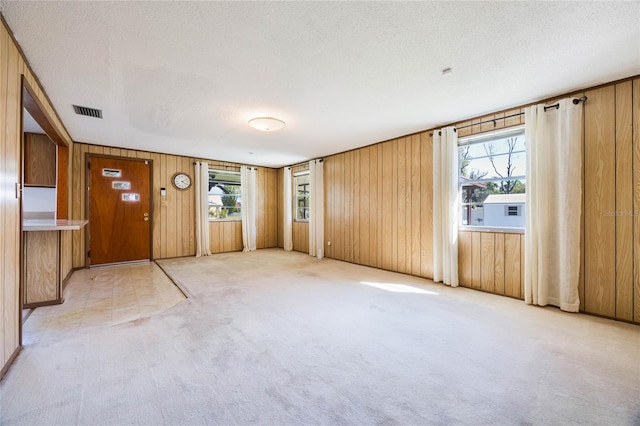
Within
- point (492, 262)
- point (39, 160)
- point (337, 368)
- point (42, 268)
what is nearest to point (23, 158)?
point (42, 268)

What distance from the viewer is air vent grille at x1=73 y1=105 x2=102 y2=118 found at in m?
3.45

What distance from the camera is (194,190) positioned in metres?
6.54

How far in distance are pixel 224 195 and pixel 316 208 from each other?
2581 millimetres

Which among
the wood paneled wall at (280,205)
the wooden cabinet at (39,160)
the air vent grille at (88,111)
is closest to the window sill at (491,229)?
the wood paneled wall at (280,205)

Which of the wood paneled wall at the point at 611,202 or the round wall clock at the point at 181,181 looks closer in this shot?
the wood paneled wall at the point at 611,202

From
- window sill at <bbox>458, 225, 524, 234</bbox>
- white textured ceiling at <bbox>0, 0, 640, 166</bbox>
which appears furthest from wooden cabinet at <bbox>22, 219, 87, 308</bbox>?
window sill at <bbox>458, 225, 524, 234</bbox>

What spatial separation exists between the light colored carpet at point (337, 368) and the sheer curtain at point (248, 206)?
161 inches

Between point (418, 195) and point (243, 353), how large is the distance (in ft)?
11.8

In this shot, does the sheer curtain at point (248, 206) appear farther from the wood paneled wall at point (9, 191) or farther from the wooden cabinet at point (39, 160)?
the wood paneled wall at point (9, 191)

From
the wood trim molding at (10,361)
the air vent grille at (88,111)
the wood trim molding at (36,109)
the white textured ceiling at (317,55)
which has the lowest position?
the wood trim molding at (10,361)

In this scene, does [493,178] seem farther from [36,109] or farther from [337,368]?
[36,109]

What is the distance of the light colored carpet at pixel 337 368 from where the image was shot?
1.49m

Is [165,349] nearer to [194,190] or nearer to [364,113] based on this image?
[364,113]

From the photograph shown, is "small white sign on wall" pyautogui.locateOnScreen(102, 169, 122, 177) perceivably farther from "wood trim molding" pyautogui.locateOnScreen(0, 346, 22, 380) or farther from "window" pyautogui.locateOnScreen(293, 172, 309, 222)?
"wood trim molding" pyautogui.locateOnScreen(0, 346, 22, 380)
